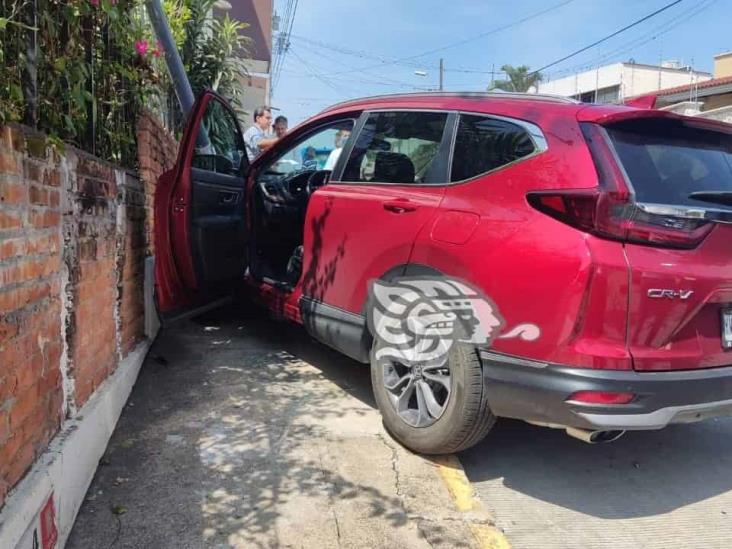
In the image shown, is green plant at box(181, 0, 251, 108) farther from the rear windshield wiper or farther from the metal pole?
the rear windshield wiper

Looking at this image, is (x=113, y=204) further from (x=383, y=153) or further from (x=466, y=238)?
(x=466, y=238)

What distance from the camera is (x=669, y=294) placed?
2.45 metres

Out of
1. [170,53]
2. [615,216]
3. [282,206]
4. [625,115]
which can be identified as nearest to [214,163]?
[282,206]

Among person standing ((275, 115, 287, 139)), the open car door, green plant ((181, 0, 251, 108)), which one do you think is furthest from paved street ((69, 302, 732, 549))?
green plant ((181, 0, 251, 108))

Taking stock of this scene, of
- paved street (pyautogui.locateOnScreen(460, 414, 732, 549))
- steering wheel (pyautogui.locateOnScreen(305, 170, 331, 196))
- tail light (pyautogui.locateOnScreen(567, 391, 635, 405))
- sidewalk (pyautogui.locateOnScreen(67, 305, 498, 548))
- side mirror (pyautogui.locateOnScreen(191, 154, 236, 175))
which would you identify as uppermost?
side mirror (pyautogui.locateOnScreen(191, 154, 236, 175))

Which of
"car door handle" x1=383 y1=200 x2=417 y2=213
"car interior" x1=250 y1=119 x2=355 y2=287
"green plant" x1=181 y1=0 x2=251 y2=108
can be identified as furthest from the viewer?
"green plant" x1=181 y1=0 x2=251 y2=108

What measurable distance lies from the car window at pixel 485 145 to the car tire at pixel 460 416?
34.0 inches

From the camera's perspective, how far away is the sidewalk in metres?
2.48

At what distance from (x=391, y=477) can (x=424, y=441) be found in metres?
0.24

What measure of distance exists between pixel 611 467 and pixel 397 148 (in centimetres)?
213

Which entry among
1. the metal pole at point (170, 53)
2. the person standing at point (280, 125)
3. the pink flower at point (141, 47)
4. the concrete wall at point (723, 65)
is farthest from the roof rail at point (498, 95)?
the concrete wall at point (723, 65)

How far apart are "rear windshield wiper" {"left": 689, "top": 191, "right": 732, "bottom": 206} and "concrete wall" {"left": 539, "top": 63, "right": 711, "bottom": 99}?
3710 centimetres

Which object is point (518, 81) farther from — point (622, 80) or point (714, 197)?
point (714, 197)

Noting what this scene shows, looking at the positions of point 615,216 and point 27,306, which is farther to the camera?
point 615,216
